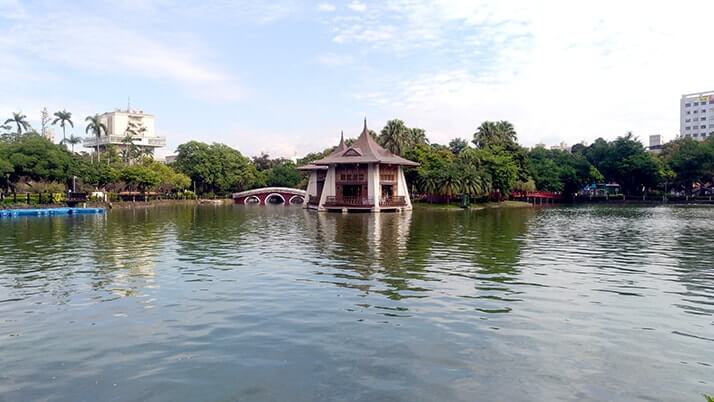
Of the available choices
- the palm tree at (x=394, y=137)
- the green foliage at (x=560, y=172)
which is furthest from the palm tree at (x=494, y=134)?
the palm tree at (x=394, y=137)

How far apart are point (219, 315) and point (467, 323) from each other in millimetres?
5347

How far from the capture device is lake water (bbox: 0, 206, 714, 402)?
7.57 m

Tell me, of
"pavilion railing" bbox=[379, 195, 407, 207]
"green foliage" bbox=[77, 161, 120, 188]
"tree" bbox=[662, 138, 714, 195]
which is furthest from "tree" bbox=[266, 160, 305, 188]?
"tree" bbox=[662, 138, 714, 195]

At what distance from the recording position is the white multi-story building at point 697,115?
153250 millimetres

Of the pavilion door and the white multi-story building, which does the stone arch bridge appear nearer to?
the pavilion door

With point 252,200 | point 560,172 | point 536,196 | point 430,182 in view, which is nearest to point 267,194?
point 252,200

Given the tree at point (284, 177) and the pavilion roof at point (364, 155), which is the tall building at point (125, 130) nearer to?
the tree at point (284, 177)

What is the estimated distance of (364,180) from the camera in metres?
59.2

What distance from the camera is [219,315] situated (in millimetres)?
11539

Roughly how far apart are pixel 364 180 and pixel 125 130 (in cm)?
9887

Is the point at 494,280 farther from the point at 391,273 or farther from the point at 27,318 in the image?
the point at 27,318

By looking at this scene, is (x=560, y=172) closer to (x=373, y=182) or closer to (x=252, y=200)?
(x=373, y=182)

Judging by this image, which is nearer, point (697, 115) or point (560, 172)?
point (560, 172)

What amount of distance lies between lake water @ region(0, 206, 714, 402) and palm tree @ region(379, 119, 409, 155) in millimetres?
53178
